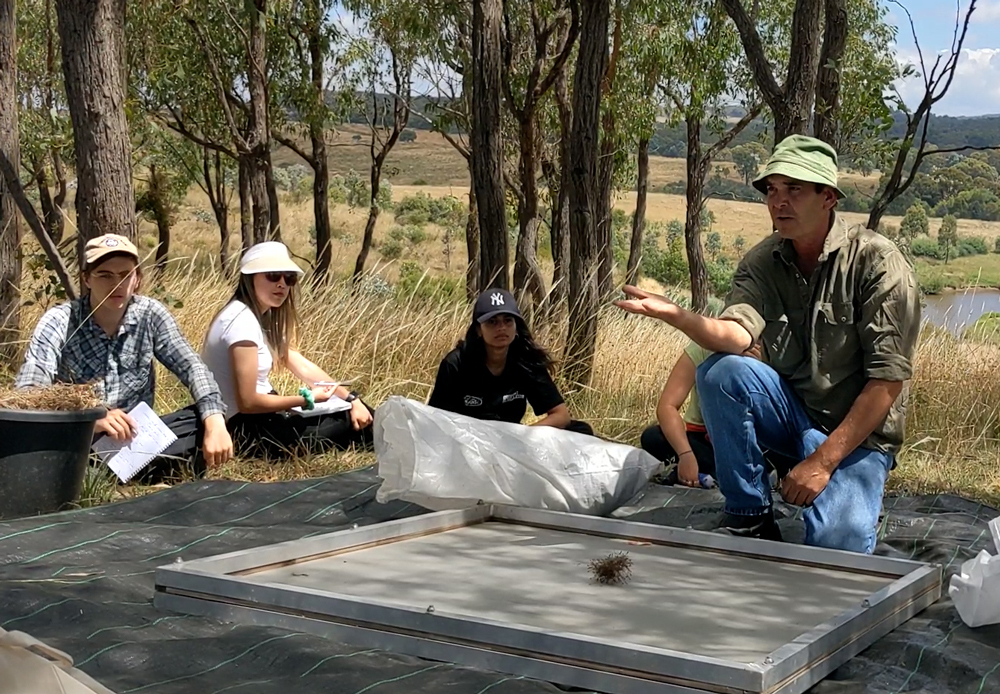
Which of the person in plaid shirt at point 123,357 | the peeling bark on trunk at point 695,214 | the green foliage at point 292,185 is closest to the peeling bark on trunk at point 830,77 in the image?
the person in plaid shirt at point 123,357

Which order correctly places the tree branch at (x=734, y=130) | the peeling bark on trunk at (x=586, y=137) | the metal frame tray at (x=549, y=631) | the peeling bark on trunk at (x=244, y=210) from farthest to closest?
1. the tree branch at (x=734, y=130)
2. the peeling bark on trunk at (x=244, y=210)
3. the peeling bark on trunk at (x=586, y=137)
4. the metal frame tray at (x=549, y=631)

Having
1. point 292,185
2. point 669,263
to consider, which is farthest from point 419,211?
point 669,263

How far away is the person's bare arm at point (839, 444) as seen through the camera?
323cm

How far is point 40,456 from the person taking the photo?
12.3 ft

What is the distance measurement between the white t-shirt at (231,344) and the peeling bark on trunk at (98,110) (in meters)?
1.05

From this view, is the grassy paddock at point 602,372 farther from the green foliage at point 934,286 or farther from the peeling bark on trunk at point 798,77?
the peeling bark on trunk at point 798,77

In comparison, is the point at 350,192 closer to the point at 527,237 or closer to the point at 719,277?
the point at 719,277

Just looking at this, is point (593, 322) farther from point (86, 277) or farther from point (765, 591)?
point (765, 591)

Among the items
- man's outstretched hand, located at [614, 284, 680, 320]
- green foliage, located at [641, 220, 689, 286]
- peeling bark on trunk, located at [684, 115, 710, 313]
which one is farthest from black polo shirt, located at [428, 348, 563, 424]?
green foliage, located at [641, 220, 689, 286]

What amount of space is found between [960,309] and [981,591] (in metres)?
3.90

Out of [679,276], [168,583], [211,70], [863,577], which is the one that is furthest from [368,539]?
[679,276]

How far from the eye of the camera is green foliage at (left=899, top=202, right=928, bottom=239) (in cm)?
2097

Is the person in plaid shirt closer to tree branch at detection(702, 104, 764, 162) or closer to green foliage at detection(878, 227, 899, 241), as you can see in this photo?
green foliage at detection(878, 227, 899, 241)

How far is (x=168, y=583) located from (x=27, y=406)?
1.20 meters
